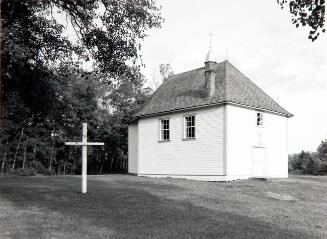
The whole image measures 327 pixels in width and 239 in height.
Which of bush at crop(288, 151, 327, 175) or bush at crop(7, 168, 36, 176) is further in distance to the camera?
bush at crop(7, 168, 36, 176)

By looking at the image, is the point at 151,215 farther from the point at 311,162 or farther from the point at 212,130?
the point at 311,162

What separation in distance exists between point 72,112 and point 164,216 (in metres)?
35.8

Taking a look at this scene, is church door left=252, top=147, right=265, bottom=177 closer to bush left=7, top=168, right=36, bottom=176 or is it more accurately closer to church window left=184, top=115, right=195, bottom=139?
church window left=184, top=115, right=195, bottom=139

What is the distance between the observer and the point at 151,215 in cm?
1086

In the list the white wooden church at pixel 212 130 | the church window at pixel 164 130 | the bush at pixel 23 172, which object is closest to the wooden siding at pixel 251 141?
the white wooden church at pixel 212 130

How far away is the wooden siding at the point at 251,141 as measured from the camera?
80.2 ft

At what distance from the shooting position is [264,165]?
26719mm

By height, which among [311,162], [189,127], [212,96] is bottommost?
[311,162]

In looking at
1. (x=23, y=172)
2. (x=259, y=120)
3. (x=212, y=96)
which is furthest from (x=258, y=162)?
(x=23, y=172)

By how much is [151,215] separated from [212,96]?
A: 1588 cm

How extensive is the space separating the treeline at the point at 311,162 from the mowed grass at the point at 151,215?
22.3 meters

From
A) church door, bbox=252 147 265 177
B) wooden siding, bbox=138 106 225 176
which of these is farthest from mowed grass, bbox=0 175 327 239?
church door, bbox=252 147 265 177

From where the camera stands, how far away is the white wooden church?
80.8ft

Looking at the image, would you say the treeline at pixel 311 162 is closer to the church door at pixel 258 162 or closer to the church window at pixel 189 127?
the church door at pixel 258 162
